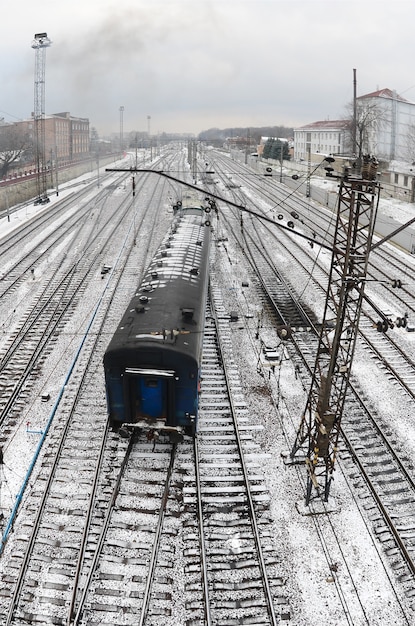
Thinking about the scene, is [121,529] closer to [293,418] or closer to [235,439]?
[235,439]

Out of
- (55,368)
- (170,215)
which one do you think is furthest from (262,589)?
(170,215)

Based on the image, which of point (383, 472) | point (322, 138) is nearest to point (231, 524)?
point (383, 472)

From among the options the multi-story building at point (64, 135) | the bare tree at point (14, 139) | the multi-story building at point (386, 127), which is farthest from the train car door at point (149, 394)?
the bare tree at point (14, 139)

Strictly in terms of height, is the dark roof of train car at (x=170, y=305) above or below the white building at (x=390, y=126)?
below

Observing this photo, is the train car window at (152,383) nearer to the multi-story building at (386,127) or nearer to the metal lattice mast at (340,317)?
the metal lattice mast at (340,317)

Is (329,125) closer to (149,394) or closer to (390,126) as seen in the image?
(390,126)

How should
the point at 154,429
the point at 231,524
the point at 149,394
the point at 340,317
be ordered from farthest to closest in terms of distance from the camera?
the point at 154,429 < the point at 149,394 < the point at 231,524 < the point at 340,317

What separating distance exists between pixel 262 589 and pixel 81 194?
5810 centimetres

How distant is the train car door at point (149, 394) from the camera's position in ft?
37.4

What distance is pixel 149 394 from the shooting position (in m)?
11.8

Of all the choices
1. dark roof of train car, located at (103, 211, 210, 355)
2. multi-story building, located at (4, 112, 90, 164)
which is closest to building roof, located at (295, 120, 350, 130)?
multi-story building, located at (4, 112, 90, 164)

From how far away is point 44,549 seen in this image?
9672 mm

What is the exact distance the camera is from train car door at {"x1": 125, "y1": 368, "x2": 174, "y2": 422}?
11.4 metres

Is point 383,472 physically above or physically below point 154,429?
below
